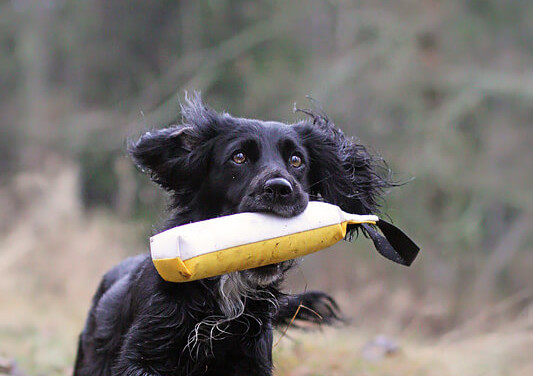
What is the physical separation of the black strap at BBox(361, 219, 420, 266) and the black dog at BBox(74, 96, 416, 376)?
0.12ft

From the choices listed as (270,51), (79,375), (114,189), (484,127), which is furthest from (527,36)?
(79,375)

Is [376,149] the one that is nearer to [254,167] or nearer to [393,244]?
[393,244]

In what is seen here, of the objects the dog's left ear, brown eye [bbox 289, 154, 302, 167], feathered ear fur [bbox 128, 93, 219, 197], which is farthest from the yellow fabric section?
feathered ear fur [bbox 128, 93, 219, 197]

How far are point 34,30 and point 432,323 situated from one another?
43.0 feet

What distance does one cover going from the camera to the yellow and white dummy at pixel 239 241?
3.16 metres

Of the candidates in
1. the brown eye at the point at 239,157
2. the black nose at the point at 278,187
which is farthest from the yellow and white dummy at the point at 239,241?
the brown eye at the point at 239,157

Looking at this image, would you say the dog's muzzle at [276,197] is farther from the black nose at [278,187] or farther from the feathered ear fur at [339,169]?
the feathered ear fur at [339,169]

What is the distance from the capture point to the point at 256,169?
366 cm

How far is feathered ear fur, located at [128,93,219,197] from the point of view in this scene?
401 centimetres

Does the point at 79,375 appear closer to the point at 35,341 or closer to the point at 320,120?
the point at 320,120

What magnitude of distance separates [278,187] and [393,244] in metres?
0.93

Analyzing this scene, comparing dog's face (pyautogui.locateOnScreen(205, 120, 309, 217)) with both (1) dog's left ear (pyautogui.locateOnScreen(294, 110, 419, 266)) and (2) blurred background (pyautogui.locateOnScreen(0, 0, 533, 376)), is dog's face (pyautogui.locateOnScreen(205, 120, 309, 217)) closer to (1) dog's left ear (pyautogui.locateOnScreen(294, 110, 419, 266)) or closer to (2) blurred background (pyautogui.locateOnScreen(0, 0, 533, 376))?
(1) dog's left ear (pyautogui.locateOnScreen(294, 110, 419, 266))

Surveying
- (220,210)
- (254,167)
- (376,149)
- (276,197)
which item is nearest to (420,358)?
(220,210)

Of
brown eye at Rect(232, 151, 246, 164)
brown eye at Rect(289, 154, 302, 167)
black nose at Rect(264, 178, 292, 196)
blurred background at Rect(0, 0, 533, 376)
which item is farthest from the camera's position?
blurred background at Rect(0, 0, 533, 376)
